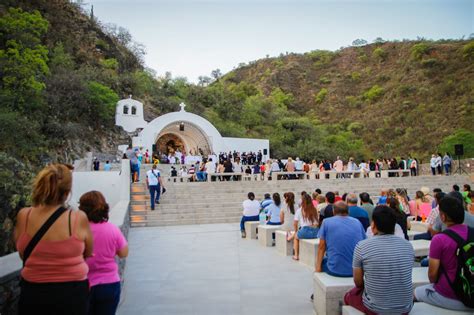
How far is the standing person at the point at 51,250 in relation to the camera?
237 centimetres

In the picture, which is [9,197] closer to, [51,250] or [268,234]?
[268,234]

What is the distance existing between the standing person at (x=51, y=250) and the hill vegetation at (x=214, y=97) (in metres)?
9.23

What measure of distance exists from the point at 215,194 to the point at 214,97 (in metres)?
31.0

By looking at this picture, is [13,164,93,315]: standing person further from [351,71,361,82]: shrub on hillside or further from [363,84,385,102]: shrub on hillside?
[351,71,361,82]: shrub on hillside

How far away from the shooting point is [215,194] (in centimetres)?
1535

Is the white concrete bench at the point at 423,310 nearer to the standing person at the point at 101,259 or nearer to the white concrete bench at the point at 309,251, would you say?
the standing person at the point at 101,259

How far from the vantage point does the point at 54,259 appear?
2.38m

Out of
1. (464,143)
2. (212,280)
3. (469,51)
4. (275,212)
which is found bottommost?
(212,280)

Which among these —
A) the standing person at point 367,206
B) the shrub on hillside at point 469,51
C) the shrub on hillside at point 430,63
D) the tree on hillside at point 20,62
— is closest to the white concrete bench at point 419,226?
the standing person at point 367,206

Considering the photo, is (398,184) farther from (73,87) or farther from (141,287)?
(73,87)

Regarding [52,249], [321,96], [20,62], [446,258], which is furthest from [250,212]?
[321,96]

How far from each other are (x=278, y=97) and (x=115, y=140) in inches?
1707

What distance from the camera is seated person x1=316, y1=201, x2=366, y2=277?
14.3 ft

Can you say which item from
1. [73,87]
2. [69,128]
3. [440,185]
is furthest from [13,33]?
[440,185]
